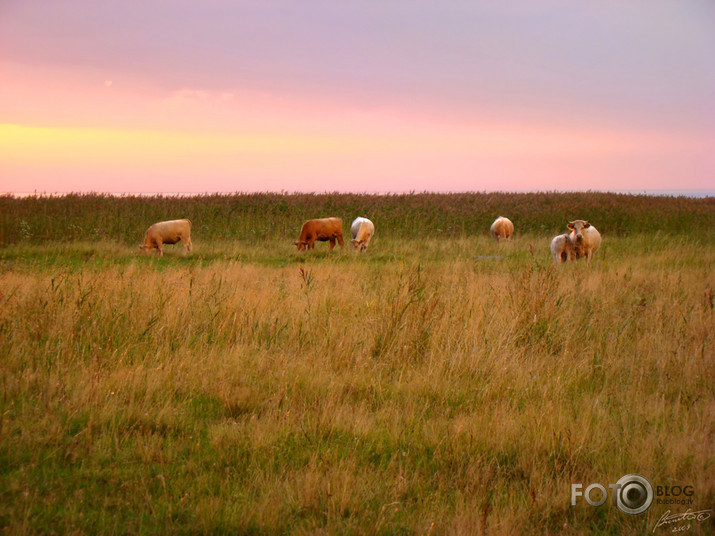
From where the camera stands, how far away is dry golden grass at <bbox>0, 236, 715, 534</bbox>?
110 inches

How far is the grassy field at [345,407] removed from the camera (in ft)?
9.20

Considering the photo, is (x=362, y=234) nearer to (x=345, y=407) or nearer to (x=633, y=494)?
(x=345, y=407)

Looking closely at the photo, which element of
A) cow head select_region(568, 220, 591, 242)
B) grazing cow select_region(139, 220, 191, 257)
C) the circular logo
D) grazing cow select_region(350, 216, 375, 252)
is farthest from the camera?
grazing cow select_region(350, 216, 375, 252)

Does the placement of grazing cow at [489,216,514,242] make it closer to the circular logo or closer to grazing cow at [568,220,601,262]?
grazing cow at [568,220,601,262]

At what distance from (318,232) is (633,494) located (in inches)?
609

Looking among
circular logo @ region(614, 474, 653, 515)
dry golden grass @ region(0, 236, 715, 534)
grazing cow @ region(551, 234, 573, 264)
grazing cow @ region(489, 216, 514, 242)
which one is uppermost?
grazing cow @ region(489, 216, 514, 242)

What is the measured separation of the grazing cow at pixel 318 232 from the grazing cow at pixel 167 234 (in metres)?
4.04

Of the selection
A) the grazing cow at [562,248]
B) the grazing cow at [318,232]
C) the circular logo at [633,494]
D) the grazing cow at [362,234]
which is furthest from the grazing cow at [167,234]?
the circular logo at [633,494]

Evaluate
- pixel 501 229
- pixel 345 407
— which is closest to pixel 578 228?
pixel 501 229

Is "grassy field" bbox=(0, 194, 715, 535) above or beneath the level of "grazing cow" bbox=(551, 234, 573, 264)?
beneath

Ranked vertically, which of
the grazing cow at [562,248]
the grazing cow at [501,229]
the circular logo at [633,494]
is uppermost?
the grazing cow at [501,229]

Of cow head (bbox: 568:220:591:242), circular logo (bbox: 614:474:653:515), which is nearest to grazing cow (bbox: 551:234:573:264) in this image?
cow head (bbox: 568:220:591:242)

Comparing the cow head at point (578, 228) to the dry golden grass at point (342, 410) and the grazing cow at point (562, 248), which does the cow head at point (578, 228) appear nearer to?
the grazing cow at point (562, 248)

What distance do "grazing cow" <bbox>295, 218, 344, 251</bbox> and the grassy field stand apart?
31.5 ft
